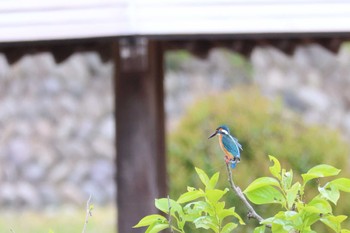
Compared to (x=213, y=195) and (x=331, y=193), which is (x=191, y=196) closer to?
(x=213, y=195)

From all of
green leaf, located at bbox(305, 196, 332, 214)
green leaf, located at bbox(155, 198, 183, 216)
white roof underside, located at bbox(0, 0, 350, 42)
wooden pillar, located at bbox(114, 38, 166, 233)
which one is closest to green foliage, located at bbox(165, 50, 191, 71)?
wooden pillar, located at bbox(114, 38, 166, 233)

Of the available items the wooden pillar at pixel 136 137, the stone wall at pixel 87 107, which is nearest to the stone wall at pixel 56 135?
the stone wall at pixel 87 107

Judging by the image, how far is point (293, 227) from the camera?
1.69 meters

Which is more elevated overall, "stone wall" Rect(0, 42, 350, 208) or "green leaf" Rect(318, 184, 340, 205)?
"stone wall" Rect(0, 42, 350, 208)

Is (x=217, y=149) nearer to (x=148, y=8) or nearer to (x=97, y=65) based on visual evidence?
(x=148, y=8)

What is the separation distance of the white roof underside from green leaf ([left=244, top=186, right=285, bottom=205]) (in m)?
2.16

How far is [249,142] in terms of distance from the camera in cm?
700

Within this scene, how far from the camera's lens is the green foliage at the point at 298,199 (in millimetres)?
1689

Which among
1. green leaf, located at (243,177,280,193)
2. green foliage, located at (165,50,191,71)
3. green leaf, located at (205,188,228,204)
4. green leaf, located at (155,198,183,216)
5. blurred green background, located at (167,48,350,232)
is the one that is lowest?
green leaf, located at (155,198,183,216)

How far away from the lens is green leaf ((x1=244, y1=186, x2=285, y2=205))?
1.73 metres

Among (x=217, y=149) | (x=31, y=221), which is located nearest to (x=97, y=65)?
(x=31, y=221)

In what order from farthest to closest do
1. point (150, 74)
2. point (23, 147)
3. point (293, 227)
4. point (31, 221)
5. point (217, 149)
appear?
point (23, 147) → point (31, 221) → point (217, 149) → point (150, 74) → point (293, 227)

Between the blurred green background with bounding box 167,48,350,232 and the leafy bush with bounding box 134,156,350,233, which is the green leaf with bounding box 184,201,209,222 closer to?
the leafy bush with bounding box 134,156,350,233

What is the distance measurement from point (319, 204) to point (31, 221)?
10279 millimetres
